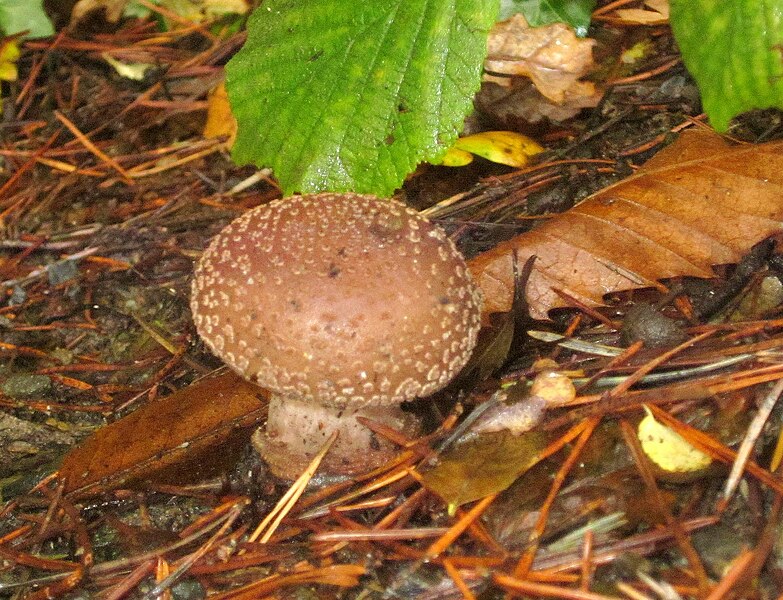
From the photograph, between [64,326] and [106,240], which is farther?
[106,240]

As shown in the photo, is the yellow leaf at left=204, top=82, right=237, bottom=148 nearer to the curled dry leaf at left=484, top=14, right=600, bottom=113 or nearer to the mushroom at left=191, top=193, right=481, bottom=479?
the curled dry leaf at left=484, top=14, right=600, bottom=113

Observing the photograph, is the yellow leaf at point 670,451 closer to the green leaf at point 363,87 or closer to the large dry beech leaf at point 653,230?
the large dry beech leaf at point 653,230

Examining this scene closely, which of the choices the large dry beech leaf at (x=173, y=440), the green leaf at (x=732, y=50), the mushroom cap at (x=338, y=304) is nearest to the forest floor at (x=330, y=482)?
the large dry beech leaf at (x=173, y=440)

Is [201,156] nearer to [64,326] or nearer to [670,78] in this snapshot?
[64,326]

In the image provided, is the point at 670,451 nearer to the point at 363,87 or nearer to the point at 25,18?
the point at 363,87

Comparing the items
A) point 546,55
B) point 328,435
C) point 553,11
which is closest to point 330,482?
point 328,435

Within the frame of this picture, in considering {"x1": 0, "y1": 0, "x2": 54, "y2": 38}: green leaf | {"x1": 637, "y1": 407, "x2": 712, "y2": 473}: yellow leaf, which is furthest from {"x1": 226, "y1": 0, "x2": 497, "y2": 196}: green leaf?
{"x1": 0, "y1": 0, "x2": 54, "y2": 38}: green leaf

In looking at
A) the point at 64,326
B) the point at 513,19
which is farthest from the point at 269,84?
the point at 64,326
